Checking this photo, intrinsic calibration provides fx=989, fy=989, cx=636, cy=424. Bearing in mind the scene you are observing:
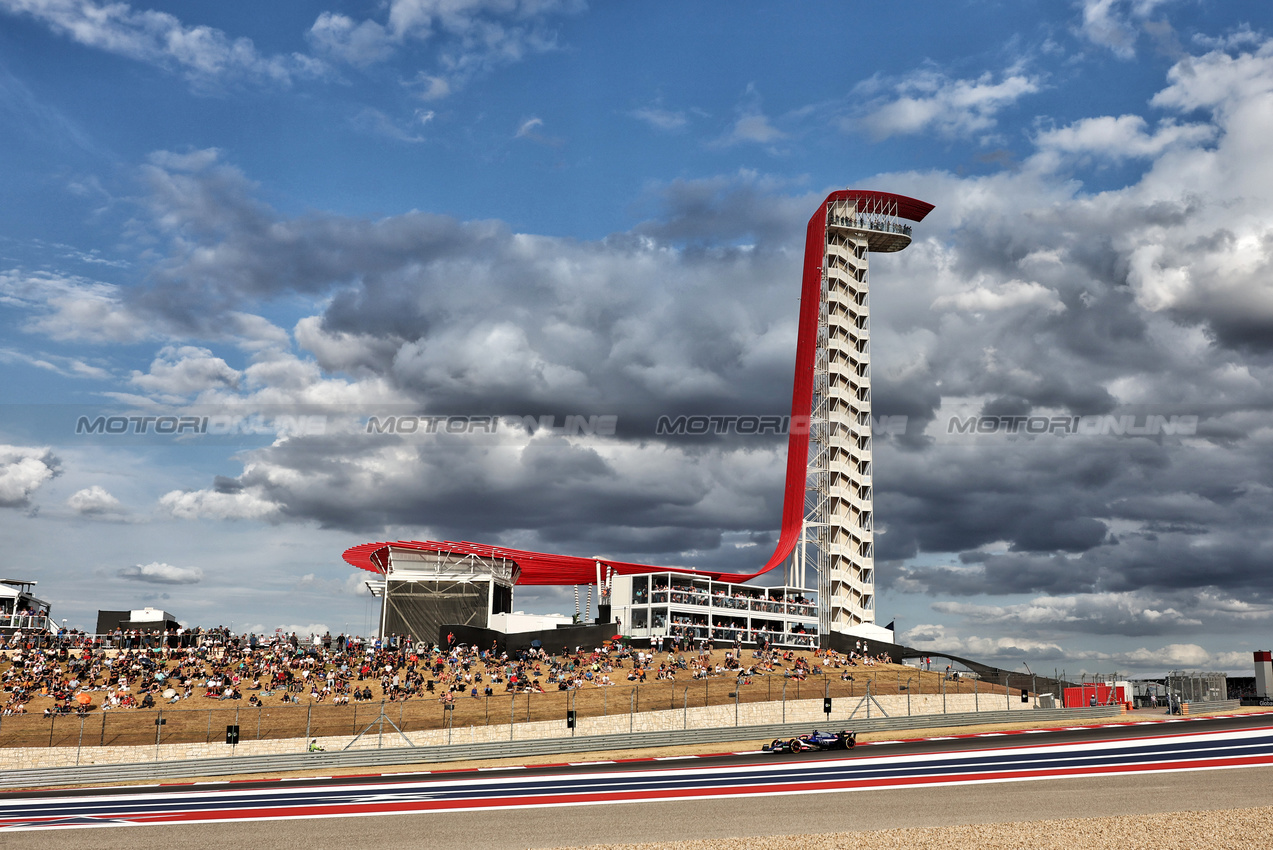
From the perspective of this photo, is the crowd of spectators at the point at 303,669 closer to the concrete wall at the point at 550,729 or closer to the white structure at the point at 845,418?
the concrete wall at the point at 550,729

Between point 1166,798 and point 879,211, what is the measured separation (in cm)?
6956

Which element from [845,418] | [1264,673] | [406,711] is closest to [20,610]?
[406,711]

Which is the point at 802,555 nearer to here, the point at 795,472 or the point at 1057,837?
the point at 795,472

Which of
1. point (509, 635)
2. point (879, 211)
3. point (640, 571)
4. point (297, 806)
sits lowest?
point (297, 806)

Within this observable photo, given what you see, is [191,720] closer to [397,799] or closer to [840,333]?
[397,799]

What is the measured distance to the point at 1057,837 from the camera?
18.7 metres

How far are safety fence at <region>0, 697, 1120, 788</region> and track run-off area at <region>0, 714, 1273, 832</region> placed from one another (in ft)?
8.09

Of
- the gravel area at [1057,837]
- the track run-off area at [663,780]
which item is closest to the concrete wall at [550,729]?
the track run-off area at [663,780]

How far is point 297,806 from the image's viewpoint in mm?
25594

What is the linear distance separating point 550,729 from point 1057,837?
2611 cm

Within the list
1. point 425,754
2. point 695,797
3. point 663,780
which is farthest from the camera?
point 425,754

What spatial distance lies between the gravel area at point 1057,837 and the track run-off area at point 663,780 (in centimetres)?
576

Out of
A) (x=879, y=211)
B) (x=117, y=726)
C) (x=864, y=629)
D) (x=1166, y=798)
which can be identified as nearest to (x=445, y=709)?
(x=117, y=726)

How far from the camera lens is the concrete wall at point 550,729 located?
38.3 meters
